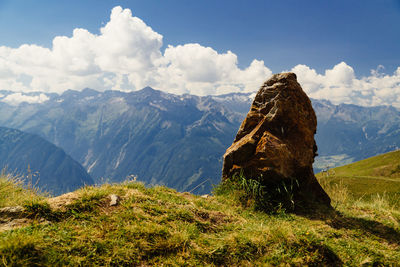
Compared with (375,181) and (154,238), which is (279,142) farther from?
(375,181)

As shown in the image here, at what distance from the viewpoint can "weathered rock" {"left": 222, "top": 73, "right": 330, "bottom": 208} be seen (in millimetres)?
9242

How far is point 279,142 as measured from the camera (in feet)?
32.0

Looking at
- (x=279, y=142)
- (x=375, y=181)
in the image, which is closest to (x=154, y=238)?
(x=279, y=142)

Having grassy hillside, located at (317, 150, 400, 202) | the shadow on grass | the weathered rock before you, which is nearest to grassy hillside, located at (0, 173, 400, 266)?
the shadow on grass

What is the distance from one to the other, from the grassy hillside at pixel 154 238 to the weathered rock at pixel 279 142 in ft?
8.21

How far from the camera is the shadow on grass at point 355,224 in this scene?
739 centimetres

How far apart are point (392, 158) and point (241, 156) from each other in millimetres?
24748

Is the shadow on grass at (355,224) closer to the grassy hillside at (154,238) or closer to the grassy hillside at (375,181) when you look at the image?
the grassy hillside at (154,238)

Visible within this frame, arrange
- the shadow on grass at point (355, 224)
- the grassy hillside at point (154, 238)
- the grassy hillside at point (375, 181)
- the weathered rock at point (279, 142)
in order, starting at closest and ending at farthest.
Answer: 1. the grassy hillside at point (154, 238)
2. the shadow on grass at point (355, 224)
3. the weathered rock at point (279, 142)
4. the grassy hillside at point (375, 181)

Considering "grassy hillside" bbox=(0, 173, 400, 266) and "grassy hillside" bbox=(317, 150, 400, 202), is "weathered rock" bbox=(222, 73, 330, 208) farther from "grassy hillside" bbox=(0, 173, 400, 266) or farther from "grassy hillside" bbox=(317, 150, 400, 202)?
"grassy hillside" bbox=(0, 173, 400, 266)

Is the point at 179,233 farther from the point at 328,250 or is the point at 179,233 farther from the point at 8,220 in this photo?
the point at 8,220

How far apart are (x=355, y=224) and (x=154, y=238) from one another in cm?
737

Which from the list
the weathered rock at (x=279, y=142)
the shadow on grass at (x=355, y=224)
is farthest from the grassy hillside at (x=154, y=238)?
the weathered rock at (x=279, y=142)

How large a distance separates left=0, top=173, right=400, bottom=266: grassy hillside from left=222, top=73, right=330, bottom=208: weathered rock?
8.21 ft
